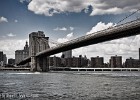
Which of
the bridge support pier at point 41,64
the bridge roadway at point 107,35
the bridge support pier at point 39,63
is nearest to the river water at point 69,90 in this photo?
the bridge roadway at point 107,35

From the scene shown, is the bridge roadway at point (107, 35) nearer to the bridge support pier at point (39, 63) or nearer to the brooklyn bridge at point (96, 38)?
the brooklyn bridge at point (96, 38)

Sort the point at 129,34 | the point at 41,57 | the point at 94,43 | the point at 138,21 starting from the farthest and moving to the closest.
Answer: the point at 41,57 → the point at 94,43 → the point at 129,34 → the point at 138,21

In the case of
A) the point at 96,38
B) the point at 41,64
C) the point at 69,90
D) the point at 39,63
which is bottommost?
the point at 69,90

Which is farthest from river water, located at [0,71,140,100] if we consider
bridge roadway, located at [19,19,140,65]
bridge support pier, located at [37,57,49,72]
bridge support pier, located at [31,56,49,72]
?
bridge support pier, located at [37,57,49,72]

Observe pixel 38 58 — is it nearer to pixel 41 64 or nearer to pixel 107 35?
pixel 41 64

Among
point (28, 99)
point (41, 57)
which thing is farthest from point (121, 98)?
point (41, 57)

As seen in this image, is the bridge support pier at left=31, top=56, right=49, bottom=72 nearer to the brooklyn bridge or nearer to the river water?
the brooklyn bridge

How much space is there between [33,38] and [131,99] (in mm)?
139771

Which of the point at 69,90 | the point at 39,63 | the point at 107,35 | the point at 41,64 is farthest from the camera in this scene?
the point at 41,64

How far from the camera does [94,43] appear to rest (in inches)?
3676

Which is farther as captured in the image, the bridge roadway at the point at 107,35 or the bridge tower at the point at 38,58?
the bridge tower at the point at 38,58

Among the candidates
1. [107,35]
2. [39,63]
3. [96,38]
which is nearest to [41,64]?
[39,63]

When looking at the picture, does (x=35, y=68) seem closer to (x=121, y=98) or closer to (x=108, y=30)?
(x=108, y=30)

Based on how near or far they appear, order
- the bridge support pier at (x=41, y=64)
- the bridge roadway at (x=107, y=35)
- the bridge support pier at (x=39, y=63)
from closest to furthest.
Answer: the bridge roadway at (x=107, y=35) < the bridge support pier at (x=39, y=63) < the bridge support pier at (x=41, y=64)
